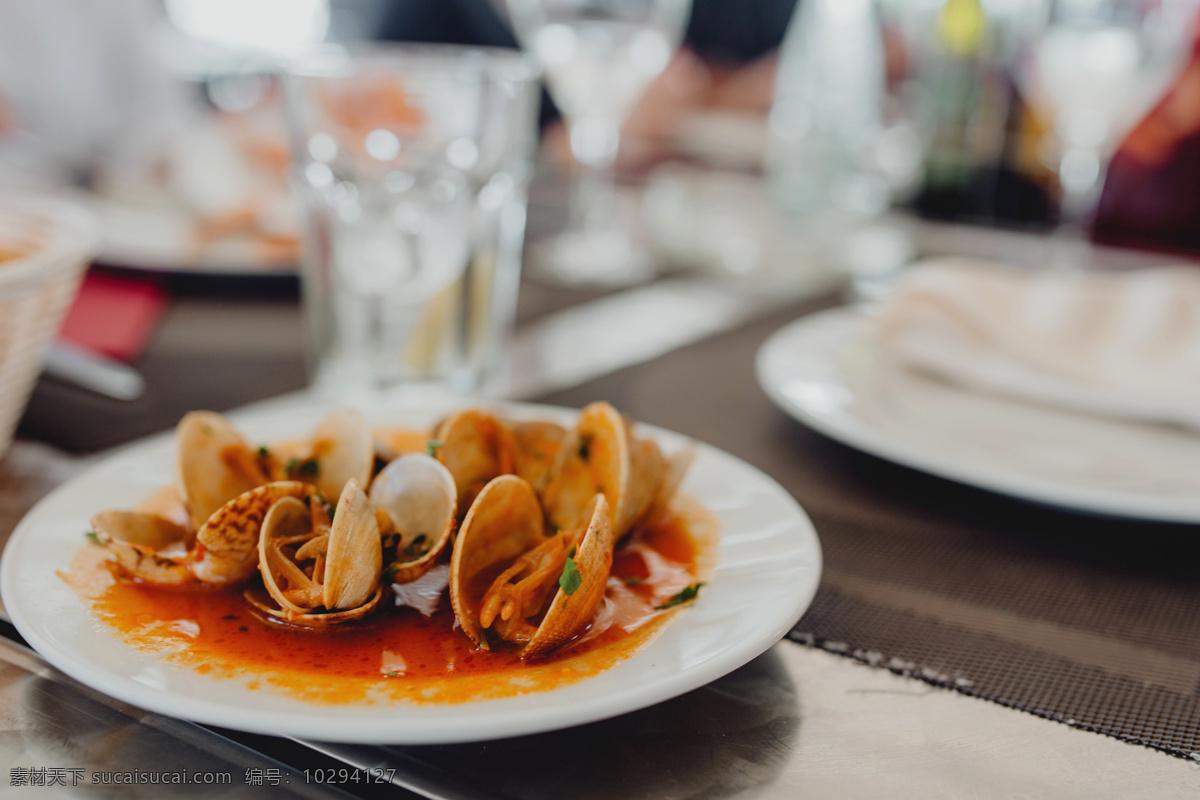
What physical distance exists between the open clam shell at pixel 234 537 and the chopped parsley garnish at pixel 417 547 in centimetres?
6

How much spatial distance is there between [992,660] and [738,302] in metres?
0.78

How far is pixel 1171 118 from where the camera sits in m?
1.69

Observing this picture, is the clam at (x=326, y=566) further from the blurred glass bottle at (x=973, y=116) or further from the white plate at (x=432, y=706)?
the blurred glass bottle at (x=973, y=116)

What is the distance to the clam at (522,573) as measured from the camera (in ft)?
1.36

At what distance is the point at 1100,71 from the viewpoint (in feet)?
3.99

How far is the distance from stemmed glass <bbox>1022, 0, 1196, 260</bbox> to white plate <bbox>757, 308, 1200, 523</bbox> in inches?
24.6

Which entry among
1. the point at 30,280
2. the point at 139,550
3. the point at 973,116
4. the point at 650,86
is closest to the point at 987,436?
the point at 139,550

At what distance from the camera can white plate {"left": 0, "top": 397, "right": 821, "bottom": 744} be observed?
1.14ft

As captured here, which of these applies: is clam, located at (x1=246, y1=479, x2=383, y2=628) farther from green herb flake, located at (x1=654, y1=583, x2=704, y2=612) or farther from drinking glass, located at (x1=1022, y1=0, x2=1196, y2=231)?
drinking glass, located at (x1=1022, y1=0, x2=1196, y2=231)

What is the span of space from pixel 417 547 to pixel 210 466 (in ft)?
0.45

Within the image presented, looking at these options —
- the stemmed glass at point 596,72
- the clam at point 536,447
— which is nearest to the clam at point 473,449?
the clam at point 536,447

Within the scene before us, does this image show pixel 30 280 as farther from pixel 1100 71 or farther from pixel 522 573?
pixel 1100 71

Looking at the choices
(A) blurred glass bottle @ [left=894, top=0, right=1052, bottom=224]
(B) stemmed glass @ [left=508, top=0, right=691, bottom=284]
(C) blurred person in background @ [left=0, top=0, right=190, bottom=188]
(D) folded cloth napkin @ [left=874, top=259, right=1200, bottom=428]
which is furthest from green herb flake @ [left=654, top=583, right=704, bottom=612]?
(C) blurred person in background @ [left=0, top=0, right=190, bottom=188]

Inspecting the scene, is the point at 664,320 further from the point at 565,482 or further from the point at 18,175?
the point at 18,175
